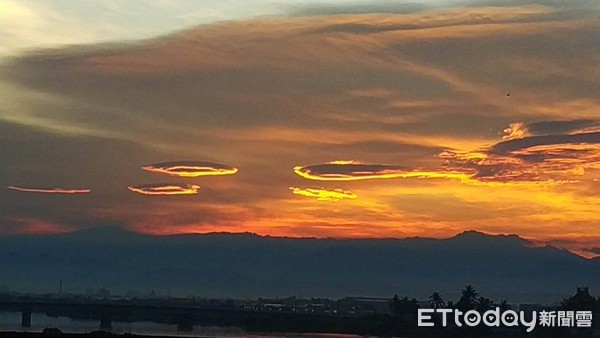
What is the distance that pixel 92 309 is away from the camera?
54.4ft

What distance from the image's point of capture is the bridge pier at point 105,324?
1644 cm

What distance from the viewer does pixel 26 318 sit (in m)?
16.5

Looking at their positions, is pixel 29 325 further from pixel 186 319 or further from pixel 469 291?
pixel 469 291

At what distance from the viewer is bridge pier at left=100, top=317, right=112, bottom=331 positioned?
16438mm

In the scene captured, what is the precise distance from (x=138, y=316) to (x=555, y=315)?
4.59 metres

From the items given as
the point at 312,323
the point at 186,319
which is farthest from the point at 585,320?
the point at 186,319

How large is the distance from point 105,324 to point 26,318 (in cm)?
88

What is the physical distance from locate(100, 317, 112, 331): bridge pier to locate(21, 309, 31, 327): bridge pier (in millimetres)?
801

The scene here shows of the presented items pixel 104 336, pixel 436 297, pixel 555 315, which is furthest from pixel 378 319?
pixel 104 336

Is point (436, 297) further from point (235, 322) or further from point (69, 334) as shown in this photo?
point (69, 334)

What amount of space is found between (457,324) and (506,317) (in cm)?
53

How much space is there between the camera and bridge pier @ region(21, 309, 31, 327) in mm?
16438

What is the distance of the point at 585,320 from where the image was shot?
16.2 m

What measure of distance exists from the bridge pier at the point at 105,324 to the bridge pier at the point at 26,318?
0.80 meters
